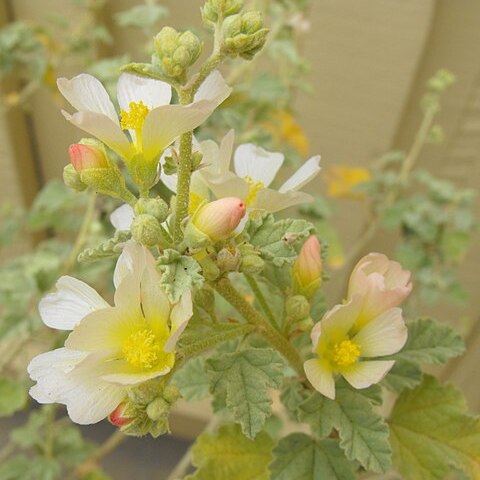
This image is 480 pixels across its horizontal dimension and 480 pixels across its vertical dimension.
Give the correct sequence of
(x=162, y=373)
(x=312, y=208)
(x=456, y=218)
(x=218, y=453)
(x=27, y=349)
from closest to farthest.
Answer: (x=162, y=373) < (x=218, y=453) < (x=312, y=208) < (x=456, y=218) < (x=27, y=349)

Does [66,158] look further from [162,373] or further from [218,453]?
[162,373]

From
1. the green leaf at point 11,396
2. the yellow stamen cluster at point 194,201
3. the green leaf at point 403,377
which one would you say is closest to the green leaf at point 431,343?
the green leaf at point 403,377

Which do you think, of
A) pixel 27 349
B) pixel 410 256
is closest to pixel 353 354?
pixel 410 256

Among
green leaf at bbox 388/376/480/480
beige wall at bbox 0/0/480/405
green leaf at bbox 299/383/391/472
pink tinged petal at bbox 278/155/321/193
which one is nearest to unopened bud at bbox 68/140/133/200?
pink tinged petal at bbox 278/155/321/193

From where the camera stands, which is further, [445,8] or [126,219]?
[445,8]

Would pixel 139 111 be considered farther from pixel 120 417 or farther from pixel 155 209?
pixel 120 417

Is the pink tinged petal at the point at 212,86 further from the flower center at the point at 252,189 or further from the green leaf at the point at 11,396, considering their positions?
the green leaf at the point at 11,396

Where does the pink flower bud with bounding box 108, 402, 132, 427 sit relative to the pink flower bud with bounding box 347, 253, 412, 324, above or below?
below

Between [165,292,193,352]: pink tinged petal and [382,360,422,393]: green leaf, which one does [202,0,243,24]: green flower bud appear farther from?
[382,360,422,393]: green leaf
